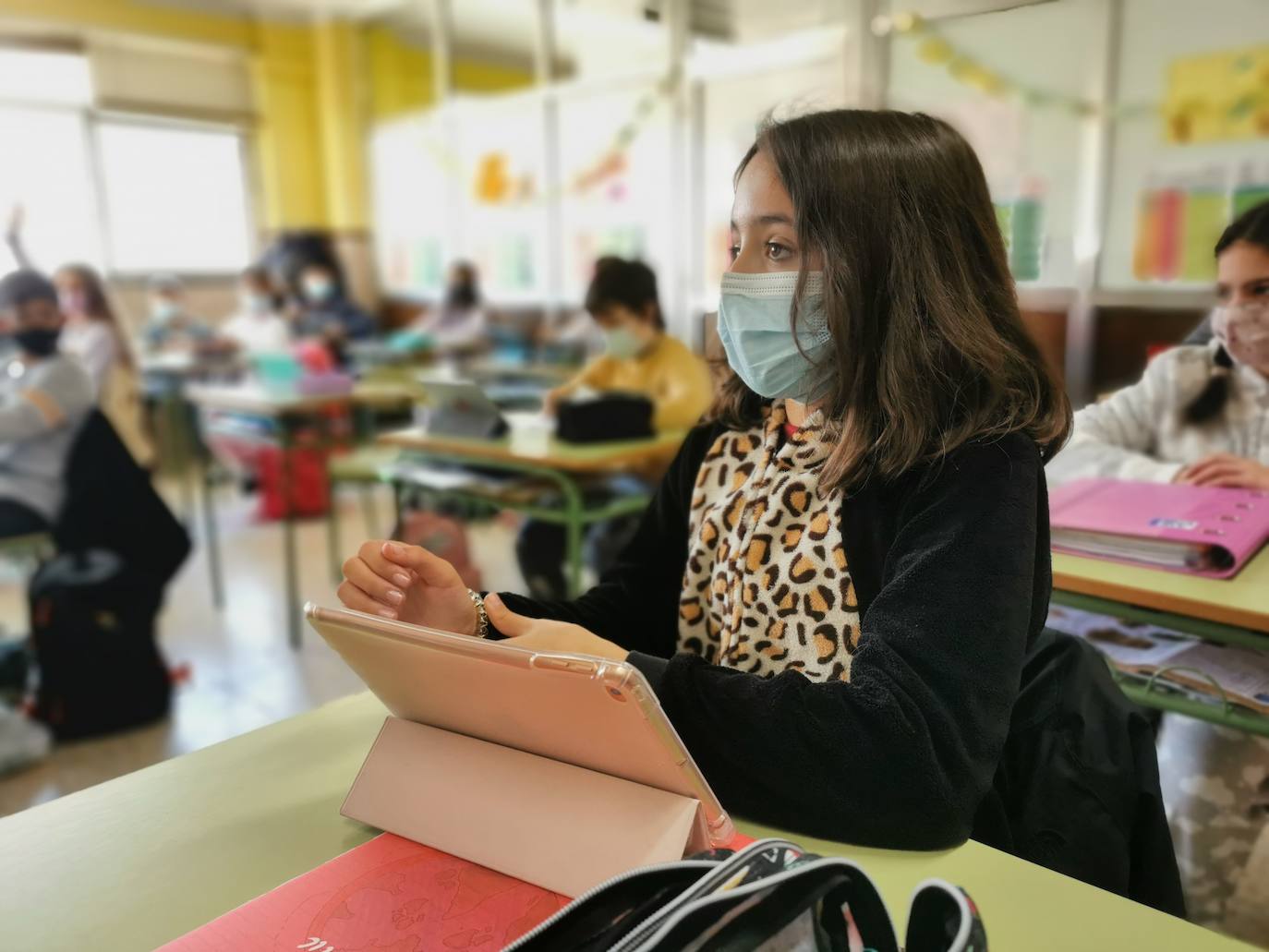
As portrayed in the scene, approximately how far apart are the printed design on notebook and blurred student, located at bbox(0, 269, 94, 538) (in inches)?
88.1

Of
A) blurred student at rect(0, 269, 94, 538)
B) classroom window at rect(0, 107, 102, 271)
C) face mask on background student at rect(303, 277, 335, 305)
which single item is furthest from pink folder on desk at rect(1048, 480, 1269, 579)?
classroom window at rect(0, 107, 102, 271)

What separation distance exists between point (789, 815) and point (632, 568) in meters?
0.44

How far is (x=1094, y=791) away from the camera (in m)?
0.91

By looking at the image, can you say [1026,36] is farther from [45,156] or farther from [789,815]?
[45,156]

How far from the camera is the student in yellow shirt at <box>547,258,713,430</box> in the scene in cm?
291

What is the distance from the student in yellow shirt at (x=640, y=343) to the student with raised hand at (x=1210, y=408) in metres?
1.28

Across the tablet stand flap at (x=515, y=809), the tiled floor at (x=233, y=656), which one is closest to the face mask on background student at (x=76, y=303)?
the tiled floor at (x=233, y=656)

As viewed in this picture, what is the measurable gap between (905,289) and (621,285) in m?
2.13

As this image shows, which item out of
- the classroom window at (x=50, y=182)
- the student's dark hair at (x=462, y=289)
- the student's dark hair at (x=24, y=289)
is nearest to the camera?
the student's dark hair at (x=24, y=289)

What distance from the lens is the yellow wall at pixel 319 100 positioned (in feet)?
24.7

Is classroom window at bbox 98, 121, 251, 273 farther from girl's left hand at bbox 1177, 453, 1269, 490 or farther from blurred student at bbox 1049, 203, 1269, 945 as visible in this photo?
girl's left hand at bbox 1177, 453, 1269, 490

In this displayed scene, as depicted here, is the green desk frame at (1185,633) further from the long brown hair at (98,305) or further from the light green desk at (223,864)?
the long brown hair at (98,305)

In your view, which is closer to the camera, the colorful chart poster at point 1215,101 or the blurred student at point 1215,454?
the blurred student at point 1215,454

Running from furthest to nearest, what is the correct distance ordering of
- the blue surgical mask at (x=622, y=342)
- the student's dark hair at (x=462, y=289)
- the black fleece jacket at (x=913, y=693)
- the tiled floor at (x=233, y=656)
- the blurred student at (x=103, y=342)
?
the student's dark hair at (x=462, y=289), the blurred student at (x=103, y=342), the blue surgical mask at (x=622, y=342), the tiled floor at (x=233, y=656), the black fleece jacket at (x=913, y=693)
